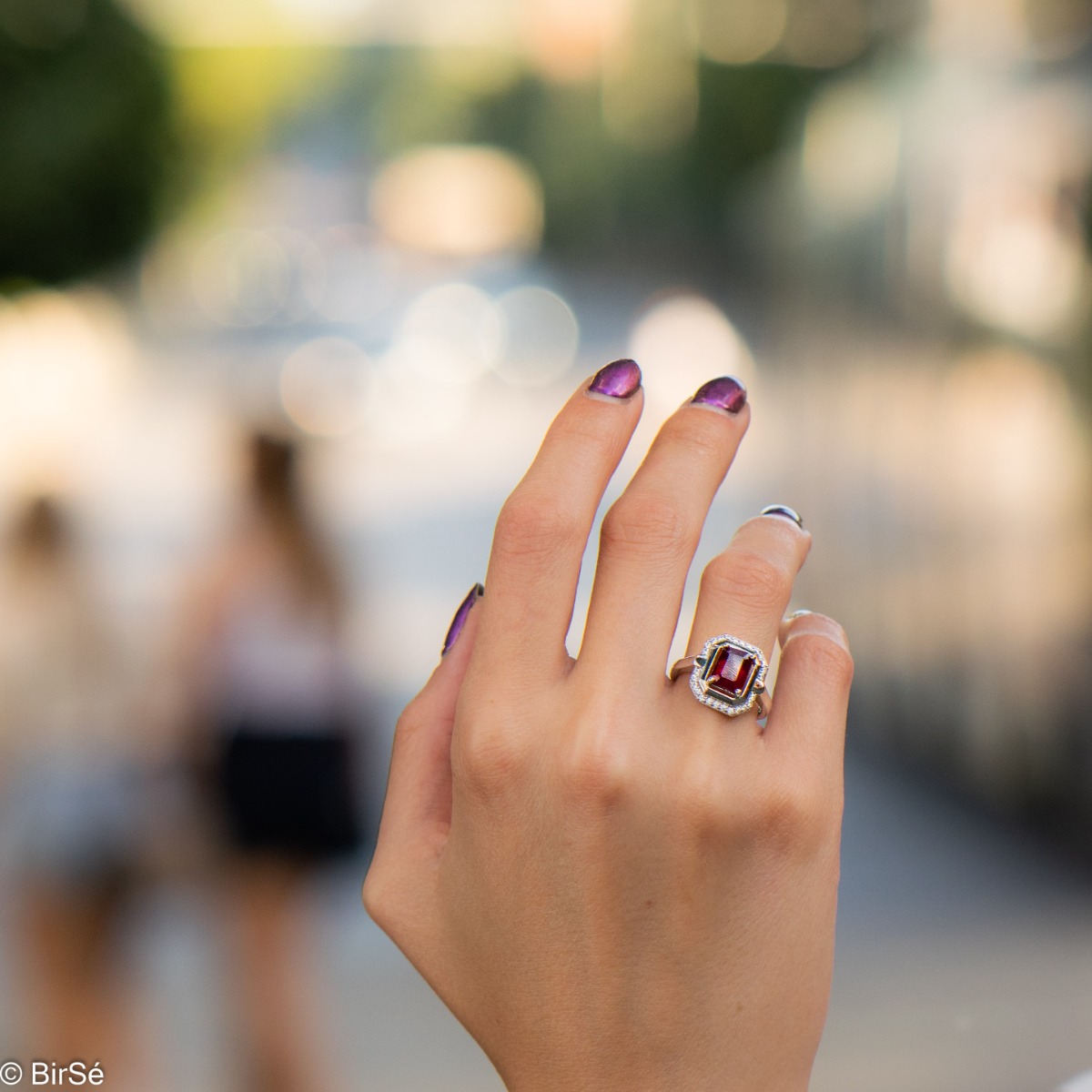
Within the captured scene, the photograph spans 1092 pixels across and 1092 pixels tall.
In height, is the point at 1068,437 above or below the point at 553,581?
below

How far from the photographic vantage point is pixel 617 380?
82cm

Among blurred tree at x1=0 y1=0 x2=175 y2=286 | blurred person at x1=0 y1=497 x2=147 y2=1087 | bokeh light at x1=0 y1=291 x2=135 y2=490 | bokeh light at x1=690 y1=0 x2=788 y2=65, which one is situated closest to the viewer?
blurred person at x1=0 y1=497 x2=147 y2=1087

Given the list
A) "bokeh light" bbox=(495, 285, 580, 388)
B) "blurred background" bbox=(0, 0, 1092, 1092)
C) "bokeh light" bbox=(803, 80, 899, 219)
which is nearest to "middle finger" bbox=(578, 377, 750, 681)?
"blurred background" bbox=(0, 0, 1092, 1092)

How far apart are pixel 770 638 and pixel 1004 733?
12.5 ft

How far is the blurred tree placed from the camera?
9.18m

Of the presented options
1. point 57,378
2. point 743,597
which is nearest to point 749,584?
point 743,597

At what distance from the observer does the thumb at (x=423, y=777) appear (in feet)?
2.79

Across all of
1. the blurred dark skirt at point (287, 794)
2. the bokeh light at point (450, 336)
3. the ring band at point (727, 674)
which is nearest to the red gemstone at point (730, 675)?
the ring band at point (727, 674)

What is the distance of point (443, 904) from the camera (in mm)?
814

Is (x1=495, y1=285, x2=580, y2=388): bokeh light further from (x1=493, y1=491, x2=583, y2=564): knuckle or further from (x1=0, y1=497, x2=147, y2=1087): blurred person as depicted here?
(x1=493, y1=491, x2=583, y2=564): knuckle

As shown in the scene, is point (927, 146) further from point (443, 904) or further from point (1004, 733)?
point (443, 904)

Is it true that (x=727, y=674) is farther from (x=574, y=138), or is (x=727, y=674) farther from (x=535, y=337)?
(x=574, y=138)

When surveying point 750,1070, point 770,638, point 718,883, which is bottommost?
point 750,1070

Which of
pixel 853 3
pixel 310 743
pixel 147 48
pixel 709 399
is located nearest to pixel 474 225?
pixel 147 48
